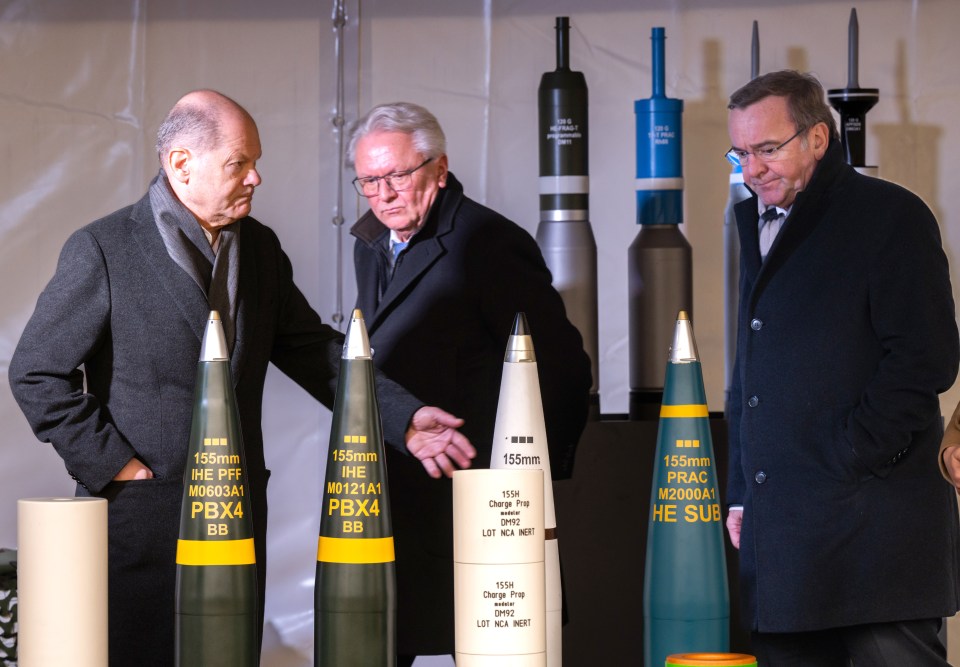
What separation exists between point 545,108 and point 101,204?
105cm

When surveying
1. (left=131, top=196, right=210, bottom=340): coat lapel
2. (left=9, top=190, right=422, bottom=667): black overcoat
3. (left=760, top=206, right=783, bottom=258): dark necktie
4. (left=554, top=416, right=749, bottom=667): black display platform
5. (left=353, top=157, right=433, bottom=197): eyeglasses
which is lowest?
(left=554, top=416, right=749, bottom=667): black display platform

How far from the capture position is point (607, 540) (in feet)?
8.48

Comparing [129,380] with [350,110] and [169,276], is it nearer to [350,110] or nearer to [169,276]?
[169,276]

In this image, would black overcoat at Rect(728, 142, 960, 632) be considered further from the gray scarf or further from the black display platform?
the gray scarf

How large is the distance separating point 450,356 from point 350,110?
0.95 m

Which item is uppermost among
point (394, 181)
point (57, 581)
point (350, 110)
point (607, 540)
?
point (350, 110)

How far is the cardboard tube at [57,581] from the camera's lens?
1.02 m

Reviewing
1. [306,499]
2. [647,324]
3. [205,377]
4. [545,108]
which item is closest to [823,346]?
[647,324]

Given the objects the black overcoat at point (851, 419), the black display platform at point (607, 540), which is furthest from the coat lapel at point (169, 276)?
the black display platform at point (607, 540)

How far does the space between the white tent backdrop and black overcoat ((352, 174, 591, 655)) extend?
729 millimetres

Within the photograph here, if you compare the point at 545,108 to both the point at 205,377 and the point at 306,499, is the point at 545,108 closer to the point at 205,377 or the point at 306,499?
the point at 306,499

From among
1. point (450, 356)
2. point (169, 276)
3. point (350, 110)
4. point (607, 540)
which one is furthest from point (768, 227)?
point (350, 110)

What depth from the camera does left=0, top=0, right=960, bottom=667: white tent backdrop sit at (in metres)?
2.93

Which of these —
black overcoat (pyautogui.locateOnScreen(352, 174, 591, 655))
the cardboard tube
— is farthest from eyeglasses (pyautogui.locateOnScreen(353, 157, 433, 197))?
the cardboard tube
